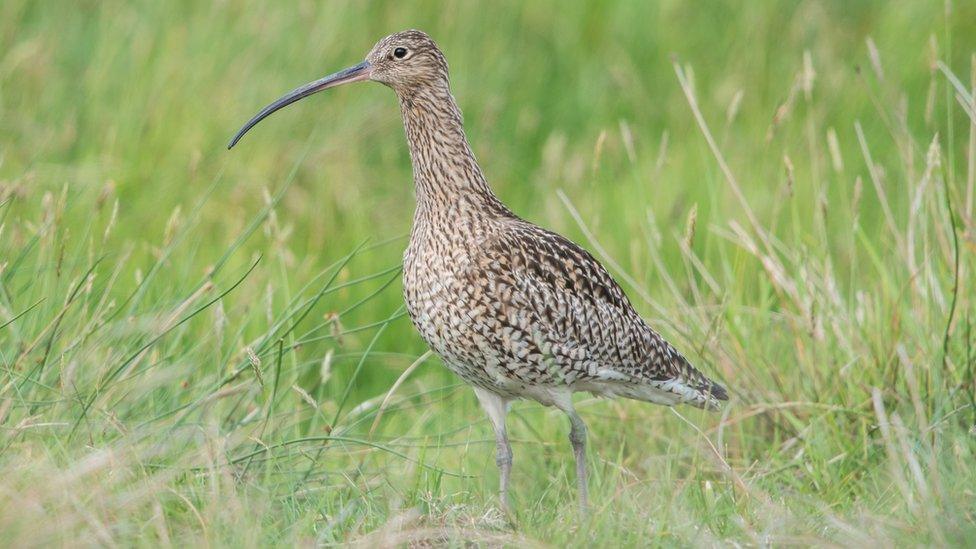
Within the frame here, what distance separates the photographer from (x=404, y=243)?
29.7ft

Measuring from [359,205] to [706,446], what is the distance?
3.40 metres

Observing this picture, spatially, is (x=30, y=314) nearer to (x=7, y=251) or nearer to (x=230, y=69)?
(x=7, y=251)

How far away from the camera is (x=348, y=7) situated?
33.4ft

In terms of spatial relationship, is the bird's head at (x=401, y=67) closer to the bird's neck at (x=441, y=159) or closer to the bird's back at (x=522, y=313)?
the bird's neck at (x=441, y=159)

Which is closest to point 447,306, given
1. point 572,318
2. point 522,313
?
point 522,313

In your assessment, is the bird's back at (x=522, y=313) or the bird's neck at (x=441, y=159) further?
the bird's neck at (x=441, y=159)

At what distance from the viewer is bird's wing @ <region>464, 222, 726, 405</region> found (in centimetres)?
556

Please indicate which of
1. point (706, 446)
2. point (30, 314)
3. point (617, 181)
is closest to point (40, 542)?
point (30, 314)

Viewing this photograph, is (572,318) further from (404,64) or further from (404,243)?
(404,243)

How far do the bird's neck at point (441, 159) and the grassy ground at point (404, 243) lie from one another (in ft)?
0.84

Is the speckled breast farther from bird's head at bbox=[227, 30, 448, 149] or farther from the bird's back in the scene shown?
bird's head at bbox=[227, 30, 448, 149]

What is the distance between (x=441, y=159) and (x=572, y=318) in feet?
2.69

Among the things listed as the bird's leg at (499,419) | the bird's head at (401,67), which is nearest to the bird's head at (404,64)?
the bird's head at (401,67)

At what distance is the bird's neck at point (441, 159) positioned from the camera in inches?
227
